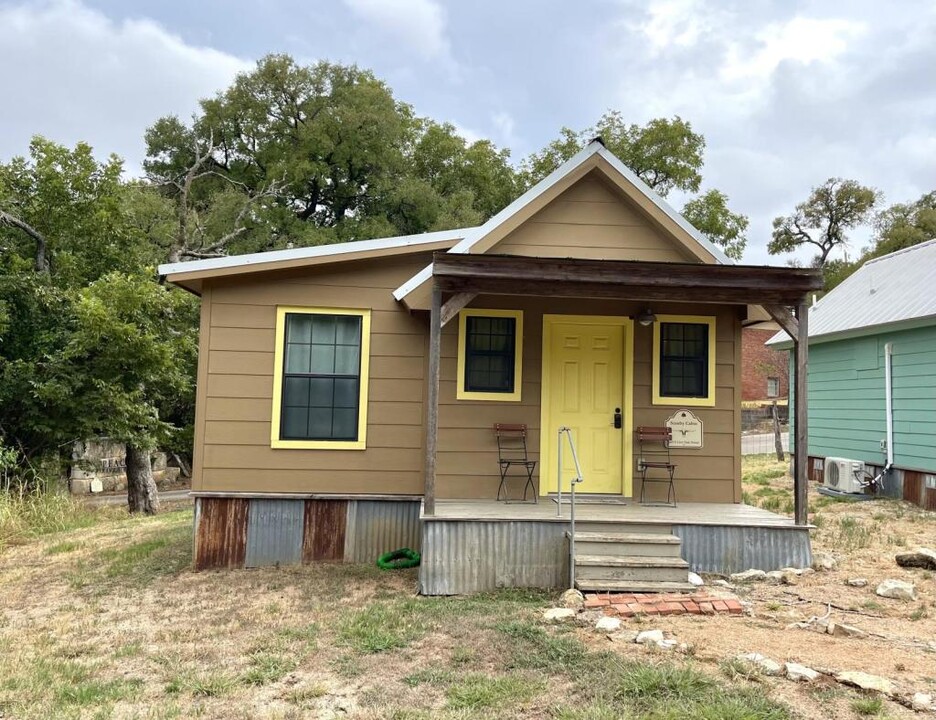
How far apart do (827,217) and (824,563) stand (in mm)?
32702

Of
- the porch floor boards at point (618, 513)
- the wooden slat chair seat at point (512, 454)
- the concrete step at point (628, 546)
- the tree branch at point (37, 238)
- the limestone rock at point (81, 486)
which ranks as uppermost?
the tree branch at point (37, 238)

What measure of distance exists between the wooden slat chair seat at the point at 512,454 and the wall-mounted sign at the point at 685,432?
5.04 ft

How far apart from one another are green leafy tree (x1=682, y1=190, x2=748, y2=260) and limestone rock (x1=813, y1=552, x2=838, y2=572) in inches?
692

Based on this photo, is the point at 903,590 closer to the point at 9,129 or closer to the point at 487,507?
the point at 487,507

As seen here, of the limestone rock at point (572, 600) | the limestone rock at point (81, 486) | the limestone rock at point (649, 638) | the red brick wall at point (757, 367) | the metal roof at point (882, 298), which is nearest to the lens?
the limestone rock at point (649, 638)

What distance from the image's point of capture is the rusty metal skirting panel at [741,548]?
6051 mm

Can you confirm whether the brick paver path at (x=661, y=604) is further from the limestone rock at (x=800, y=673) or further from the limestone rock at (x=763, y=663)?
the limestone rock at (x=800, y=673)

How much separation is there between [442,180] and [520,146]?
147 inches

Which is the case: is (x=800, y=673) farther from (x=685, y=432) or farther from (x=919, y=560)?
(x=685, y=432)

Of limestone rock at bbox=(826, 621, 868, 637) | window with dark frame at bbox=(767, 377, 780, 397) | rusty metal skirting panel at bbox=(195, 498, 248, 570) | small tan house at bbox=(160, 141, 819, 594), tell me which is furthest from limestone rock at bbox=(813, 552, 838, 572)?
window with dark frame at bbox=(767, 377, 780, 397)

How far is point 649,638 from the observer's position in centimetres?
423

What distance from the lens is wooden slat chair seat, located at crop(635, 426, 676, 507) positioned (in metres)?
7.15

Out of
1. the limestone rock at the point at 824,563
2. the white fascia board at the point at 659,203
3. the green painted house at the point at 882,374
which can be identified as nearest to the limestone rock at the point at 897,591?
the limestone rock at the point at 824,563

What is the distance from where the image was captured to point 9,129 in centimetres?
1802
